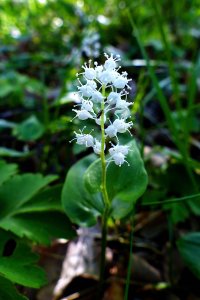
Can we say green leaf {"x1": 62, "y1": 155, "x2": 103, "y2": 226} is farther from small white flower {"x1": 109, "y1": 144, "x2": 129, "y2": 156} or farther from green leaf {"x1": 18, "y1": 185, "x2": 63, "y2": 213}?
small white flower {"x1": 109, "y1": 144, "x2": 129, "y2": 156}

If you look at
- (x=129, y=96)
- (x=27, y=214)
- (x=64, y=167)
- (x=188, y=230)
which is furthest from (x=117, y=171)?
(x=129, y=96)

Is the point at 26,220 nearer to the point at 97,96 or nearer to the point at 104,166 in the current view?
the point at 104,166

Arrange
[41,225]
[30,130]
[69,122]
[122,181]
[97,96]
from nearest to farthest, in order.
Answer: [97,96] → [122,181] → [41,225] → [69,122] → [30,130]

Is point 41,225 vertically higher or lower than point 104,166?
lower

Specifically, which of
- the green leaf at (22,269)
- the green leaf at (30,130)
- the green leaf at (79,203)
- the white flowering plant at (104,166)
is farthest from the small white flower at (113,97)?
the green leaf at (30,130)

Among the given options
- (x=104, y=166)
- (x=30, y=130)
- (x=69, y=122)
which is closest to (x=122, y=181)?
(x=104, y=166)

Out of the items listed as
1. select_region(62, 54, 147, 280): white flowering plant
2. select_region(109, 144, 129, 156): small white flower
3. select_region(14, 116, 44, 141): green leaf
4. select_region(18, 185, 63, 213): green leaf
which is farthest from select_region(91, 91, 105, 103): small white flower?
select_region(14, 116, 44, 141): green leaf
